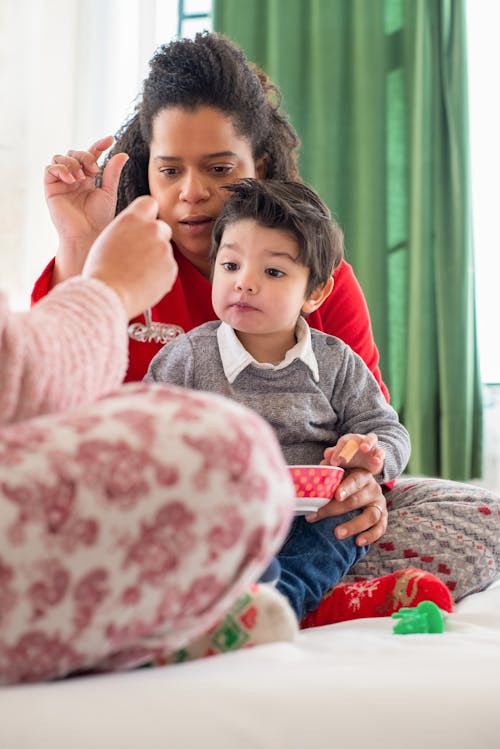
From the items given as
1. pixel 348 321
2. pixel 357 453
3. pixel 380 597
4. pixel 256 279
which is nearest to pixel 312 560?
pixel 380 597

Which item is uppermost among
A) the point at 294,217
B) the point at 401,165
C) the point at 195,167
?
the point at 401,165

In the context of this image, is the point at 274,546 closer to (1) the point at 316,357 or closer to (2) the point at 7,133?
(1) the point at 316,357

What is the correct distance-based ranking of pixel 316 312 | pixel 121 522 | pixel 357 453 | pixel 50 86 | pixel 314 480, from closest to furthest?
pixel 121 522 < pixel 314 480 < pixel 357 453 < pixel 316 312 < pixel 50 86

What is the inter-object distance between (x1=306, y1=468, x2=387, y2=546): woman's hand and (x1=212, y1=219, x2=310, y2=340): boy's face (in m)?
0.29

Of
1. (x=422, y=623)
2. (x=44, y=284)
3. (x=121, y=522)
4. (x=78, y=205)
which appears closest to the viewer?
(x=121, y=522)

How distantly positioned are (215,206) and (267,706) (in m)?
1.35

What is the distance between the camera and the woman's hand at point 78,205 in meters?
1.71

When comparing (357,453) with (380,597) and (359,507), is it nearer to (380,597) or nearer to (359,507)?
(359,507)

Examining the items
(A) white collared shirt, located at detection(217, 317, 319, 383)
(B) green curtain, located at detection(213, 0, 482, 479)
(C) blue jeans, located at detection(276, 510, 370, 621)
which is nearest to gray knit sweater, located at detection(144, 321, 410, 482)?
(A) white collared shirt, located at detection(217, 317, 319, 383)

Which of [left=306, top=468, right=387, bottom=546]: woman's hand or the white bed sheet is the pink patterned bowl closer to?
[left=306, top=468, right=387, bottom=546]: woman's hand

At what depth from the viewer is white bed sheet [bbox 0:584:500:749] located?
64cm

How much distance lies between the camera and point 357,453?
1.59 meters

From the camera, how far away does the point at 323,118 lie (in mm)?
3996

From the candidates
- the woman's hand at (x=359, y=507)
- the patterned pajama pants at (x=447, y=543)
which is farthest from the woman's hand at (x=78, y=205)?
the patterned pajama pants at (x=447, y=543)
